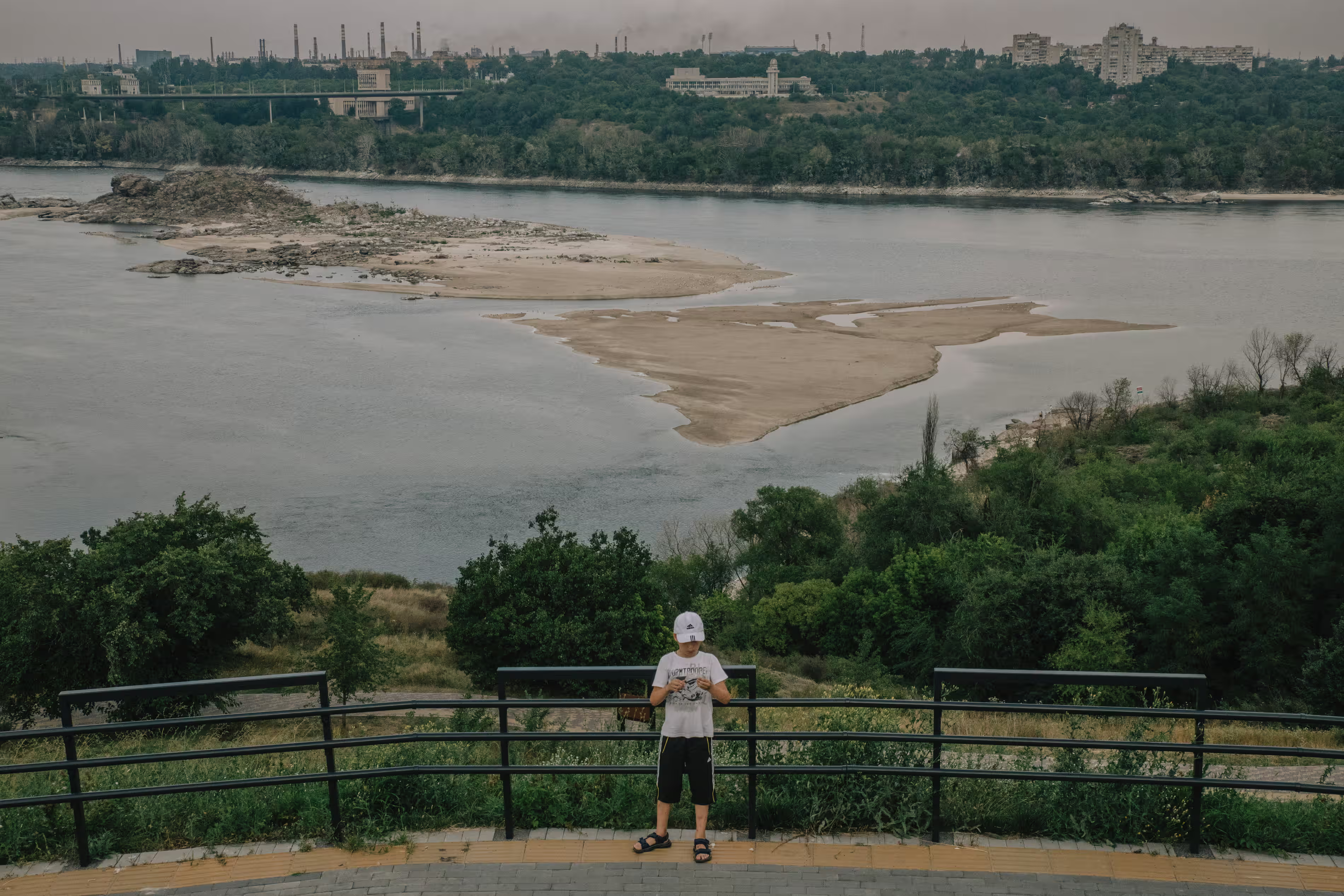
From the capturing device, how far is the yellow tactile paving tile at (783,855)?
6.49m

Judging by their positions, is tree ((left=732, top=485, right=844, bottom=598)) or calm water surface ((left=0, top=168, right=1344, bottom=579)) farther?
calm water surface ((left=0, top=168, right=1344, bottom=579))

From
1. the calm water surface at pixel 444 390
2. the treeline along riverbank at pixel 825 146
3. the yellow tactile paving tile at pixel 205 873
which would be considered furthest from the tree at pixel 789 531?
the treeline along riverbank at pixel 825 146

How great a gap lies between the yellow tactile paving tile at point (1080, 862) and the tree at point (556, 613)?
1344cm

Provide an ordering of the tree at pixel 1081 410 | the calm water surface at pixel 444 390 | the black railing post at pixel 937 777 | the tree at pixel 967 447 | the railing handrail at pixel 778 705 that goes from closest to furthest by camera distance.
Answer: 1. the railing handrail at pixel 778 705
2. the black railing post at pixel 937 777
3. the calm water surface at pixel 444 390
4. the tree at pixel 967 447
5. the tree at pixel 1081 410

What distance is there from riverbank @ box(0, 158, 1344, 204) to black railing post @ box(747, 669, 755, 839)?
138502 mm

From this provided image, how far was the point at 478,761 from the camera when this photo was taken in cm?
944

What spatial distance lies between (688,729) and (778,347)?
45496 mm

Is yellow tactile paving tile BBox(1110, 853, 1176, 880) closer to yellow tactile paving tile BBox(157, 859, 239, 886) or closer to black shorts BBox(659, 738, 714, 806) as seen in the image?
black shorts BBox(659, 738, 714, 806)

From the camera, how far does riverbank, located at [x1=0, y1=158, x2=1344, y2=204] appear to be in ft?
443

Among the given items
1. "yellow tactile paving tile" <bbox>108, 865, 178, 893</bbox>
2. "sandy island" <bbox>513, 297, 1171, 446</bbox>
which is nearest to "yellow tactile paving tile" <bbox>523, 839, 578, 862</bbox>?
"yellow tactile paving tile" <bbox>108, 865, 178, 893</bbox>

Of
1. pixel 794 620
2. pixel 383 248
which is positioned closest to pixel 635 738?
pixel 794 620

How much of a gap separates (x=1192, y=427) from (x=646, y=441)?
17.0 metres

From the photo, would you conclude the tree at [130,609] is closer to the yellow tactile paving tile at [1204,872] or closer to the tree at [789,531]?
the tree at [789,531]

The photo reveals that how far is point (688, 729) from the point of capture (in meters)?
6.52
